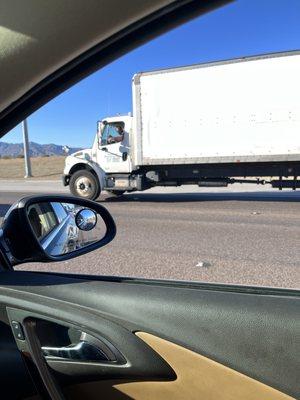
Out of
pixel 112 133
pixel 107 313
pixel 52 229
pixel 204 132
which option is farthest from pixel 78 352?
pixel 112 133

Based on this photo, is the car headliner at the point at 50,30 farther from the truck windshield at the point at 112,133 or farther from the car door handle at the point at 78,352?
the truck windshield at the point at 112,133

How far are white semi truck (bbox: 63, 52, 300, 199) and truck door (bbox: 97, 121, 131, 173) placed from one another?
32mm

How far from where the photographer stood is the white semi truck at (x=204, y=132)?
12344 millimetres

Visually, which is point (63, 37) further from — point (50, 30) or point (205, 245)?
point (205, 245)

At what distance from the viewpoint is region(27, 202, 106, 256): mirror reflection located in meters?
1.91

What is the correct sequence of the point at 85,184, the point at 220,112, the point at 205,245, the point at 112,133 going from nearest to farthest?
the point at 205,245 < the point at 220,112 < the point at 112,133 < the point at 85,184

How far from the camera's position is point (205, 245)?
7.29 m

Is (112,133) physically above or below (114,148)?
above

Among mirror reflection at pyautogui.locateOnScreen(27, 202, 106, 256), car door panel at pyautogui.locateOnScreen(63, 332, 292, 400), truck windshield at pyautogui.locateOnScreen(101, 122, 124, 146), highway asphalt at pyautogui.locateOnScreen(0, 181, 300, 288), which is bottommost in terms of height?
highway asphalt at pyautogui.locateOnScreen(0, 181, 300, 288)

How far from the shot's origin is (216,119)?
13.2 m

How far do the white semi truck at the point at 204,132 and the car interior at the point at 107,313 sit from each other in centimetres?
1136

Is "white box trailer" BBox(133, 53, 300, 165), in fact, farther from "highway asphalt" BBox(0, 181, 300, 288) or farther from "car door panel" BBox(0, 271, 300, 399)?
"car door panel" BBox(0, 271, 300, 399)

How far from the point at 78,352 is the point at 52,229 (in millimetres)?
600

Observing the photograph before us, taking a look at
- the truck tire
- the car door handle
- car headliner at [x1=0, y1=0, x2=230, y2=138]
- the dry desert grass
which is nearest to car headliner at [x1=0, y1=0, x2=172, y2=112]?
car headliner at [x1=0, y1=0, x2=230, y2=138]
